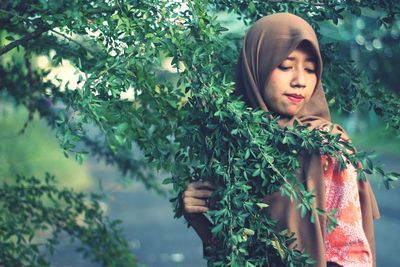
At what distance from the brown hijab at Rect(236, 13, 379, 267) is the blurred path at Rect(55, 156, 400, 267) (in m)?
4.09

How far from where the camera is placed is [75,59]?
150 inches

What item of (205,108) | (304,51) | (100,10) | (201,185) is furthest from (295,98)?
(100,10)

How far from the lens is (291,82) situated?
271cm

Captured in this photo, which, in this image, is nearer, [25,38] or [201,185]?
[201,185]

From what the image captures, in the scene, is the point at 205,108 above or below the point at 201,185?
above

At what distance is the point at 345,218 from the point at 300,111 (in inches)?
17.7

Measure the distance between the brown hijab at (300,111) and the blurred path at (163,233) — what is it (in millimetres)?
4089

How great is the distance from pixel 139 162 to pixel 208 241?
2.32m

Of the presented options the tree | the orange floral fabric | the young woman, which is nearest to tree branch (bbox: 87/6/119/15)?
the tree

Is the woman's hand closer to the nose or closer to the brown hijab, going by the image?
the brown hijab

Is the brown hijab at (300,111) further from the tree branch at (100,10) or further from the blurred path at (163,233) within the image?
the blurred path at (163,233)

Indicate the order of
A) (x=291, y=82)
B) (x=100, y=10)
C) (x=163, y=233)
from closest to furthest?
(x=291, y=82), (x=100, y=10), (x=163, y=233)

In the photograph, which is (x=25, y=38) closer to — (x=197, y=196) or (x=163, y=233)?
(x=197, y=196)

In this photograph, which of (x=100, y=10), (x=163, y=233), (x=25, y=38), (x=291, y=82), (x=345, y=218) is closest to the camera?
(x=345, y=218)
